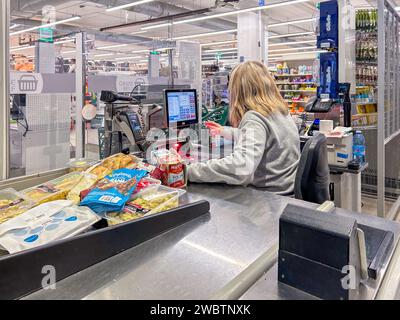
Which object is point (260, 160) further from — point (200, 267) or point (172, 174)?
point (200, 267)

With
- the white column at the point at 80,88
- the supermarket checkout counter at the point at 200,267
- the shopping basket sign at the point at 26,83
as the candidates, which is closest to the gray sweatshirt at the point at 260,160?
the supermarket checkout counter at the point at 200,267

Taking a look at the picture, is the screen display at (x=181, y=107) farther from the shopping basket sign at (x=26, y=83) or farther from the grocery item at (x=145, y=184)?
the grocery item at (x=145, y=184)

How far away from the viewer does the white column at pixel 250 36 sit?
8.45 meters

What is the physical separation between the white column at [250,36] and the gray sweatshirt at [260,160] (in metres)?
6.83

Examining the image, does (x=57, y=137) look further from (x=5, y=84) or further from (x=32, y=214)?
(x=32, y=214)

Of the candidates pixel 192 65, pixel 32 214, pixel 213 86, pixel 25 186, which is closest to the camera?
pixel 32 214

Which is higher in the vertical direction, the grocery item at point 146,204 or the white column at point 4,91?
the white column at point 4,91

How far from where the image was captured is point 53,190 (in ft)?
4.17

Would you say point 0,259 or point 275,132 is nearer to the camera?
point 0,259

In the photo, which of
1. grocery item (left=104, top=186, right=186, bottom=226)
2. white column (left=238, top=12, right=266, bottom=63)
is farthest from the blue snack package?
white column (left=238, top=12, right=266, bottom=63)

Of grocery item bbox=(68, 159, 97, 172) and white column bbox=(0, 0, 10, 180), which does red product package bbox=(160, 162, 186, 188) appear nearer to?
grocery item bbox=(68, 159, 97, 172)

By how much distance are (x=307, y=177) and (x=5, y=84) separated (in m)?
1.51
